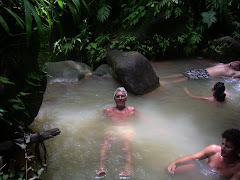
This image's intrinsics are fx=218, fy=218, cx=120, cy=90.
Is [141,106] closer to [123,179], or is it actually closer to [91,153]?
[91,153]

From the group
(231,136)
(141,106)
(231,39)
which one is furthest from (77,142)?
(231,39)

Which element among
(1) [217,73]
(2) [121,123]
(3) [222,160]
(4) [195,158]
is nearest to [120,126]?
(2) [121,123]

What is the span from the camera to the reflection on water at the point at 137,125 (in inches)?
133

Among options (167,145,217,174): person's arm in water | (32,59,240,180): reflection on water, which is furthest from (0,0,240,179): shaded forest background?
(167,145,217,174): person's arm in water

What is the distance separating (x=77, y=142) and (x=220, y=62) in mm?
7648

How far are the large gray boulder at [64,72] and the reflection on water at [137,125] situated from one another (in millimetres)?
295

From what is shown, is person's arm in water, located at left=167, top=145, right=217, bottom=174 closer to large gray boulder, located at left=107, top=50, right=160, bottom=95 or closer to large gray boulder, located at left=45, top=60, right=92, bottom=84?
large gray boulder, located at left=107, top=50, right=160, bottom=95

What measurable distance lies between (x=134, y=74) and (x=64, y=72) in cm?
238

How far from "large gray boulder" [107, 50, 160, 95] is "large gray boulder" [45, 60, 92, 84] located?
4.29 ft

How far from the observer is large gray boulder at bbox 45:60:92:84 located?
22.8ft

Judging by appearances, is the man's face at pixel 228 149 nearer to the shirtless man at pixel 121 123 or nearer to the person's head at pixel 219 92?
the shirtless man at pixel 121 123

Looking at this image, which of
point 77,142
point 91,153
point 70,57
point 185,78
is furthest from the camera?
point 70,57

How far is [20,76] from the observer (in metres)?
2.87

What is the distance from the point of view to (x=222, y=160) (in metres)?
3.12
